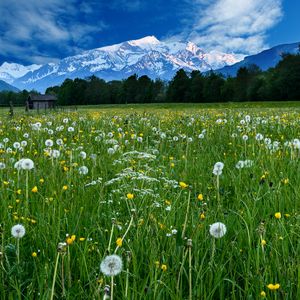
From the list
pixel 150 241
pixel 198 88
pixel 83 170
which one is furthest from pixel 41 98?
pixel 150 241

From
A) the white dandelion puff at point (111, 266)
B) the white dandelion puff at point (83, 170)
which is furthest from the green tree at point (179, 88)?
the white dandelion puff at point (111, 266)

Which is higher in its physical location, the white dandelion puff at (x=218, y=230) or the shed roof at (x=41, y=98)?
the shed roof at (x=41, y=98)

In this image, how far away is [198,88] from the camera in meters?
118

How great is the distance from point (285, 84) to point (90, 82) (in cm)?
8505

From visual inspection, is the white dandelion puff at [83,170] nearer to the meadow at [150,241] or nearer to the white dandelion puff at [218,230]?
the meadow at [150,241]

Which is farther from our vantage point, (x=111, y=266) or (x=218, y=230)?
(x=218, y=230)

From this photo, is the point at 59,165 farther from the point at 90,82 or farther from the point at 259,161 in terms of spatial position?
the point at 90,82

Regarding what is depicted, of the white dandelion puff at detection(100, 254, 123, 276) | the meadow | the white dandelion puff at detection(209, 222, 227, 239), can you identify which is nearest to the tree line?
the meadow

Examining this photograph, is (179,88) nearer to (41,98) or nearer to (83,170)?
(41,98)

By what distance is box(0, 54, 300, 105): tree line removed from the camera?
90312 millimetres

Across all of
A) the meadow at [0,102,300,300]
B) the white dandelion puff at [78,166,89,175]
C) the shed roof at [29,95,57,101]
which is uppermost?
the shed roof at [29,95,57,101]

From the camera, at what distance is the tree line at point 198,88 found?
90312 millimetres

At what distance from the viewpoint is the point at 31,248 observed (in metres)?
2.42

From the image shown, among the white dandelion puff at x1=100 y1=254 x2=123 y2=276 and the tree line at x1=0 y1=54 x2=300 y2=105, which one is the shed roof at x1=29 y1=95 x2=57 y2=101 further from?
the white dandelion puff at x1=100 y1=254 x2=123 y2=276
